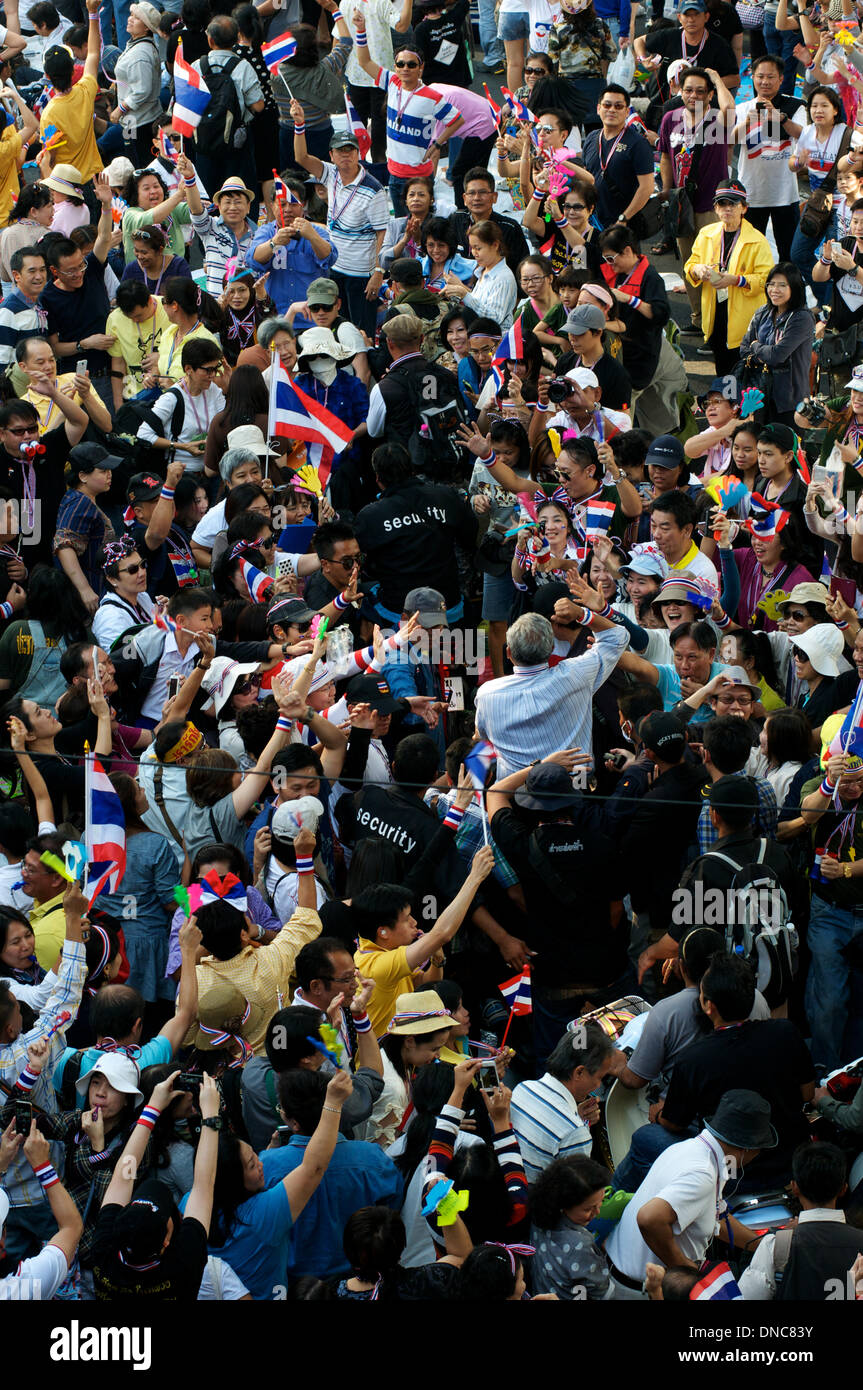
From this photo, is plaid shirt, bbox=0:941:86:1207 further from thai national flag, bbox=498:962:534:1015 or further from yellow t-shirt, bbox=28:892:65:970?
thai national flag, bbox=498:962:534:1015

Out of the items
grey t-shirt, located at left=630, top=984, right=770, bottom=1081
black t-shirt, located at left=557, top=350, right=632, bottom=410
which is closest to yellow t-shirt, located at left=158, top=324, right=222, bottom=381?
black t-shirt, located at left=557, top=350, right=632, bottom=410

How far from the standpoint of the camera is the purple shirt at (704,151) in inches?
467

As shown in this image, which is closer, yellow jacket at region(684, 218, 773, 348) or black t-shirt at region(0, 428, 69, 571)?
black t-shirt at region(0, 428, 69, 571)

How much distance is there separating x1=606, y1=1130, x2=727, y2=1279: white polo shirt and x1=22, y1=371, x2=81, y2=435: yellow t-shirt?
5.26 m

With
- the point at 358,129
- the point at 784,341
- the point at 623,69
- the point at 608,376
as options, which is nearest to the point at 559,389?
the point at 608,376

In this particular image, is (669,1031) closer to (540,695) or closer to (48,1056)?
(540,695)

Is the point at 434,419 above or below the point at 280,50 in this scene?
below

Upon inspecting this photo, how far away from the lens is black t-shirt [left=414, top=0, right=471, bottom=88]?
13266 millimetres

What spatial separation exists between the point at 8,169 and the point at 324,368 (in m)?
4.31

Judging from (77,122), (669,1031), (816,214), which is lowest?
(669,1031)

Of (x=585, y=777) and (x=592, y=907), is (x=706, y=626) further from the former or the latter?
(x=592, y=907)

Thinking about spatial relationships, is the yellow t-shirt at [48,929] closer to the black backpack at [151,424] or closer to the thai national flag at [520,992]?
the thai national flag at [520,992]

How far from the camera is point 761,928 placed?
6016mm

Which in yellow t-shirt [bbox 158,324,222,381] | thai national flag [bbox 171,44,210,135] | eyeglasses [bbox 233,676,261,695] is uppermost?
thai national flag [bbox 171,44,210,135]
